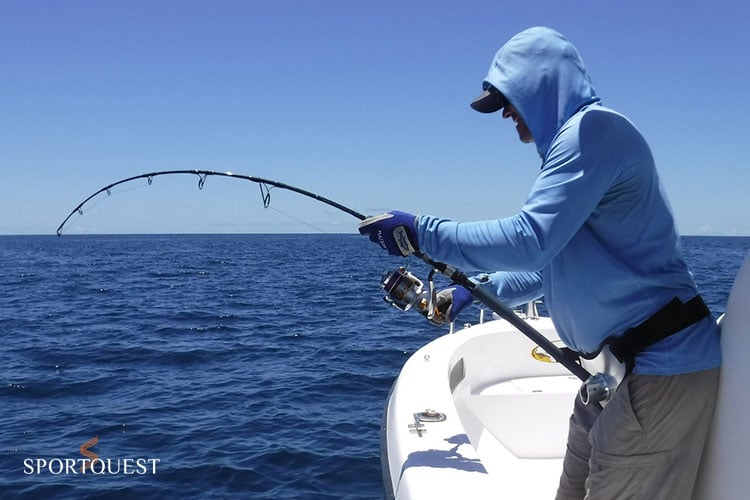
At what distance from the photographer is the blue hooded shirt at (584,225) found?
1618mm

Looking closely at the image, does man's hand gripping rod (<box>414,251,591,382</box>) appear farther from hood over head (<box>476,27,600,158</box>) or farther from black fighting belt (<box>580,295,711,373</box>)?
hood over head (<box>476,27,600,158</box>)

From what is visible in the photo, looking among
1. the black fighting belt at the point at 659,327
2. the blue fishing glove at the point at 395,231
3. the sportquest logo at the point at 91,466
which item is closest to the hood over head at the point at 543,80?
the blue fishing glove at the point at 395,231

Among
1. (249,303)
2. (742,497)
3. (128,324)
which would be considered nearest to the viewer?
(742,497)

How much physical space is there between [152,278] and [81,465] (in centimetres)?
2320

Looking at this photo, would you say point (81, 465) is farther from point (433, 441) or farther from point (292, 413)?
point (433, 441)

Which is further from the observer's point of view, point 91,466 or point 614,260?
point 91,466

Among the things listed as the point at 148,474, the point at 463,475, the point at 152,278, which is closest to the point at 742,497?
the point at 463,475

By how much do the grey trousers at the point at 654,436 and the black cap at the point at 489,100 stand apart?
89 centimetres

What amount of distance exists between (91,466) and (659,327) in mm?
5108

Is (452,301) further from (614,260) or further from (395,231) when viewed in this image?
(614,260)

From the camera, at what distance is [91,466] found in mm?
5324

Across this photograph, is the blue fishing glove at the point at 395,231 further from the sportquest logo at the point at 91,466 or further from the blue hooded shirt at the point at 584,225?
the sportquest logo at the point at 91,466

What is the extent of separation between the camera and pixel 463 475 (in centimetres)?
228

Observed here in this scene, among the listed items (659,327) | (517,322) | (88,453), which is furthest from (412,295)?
(88,453)
